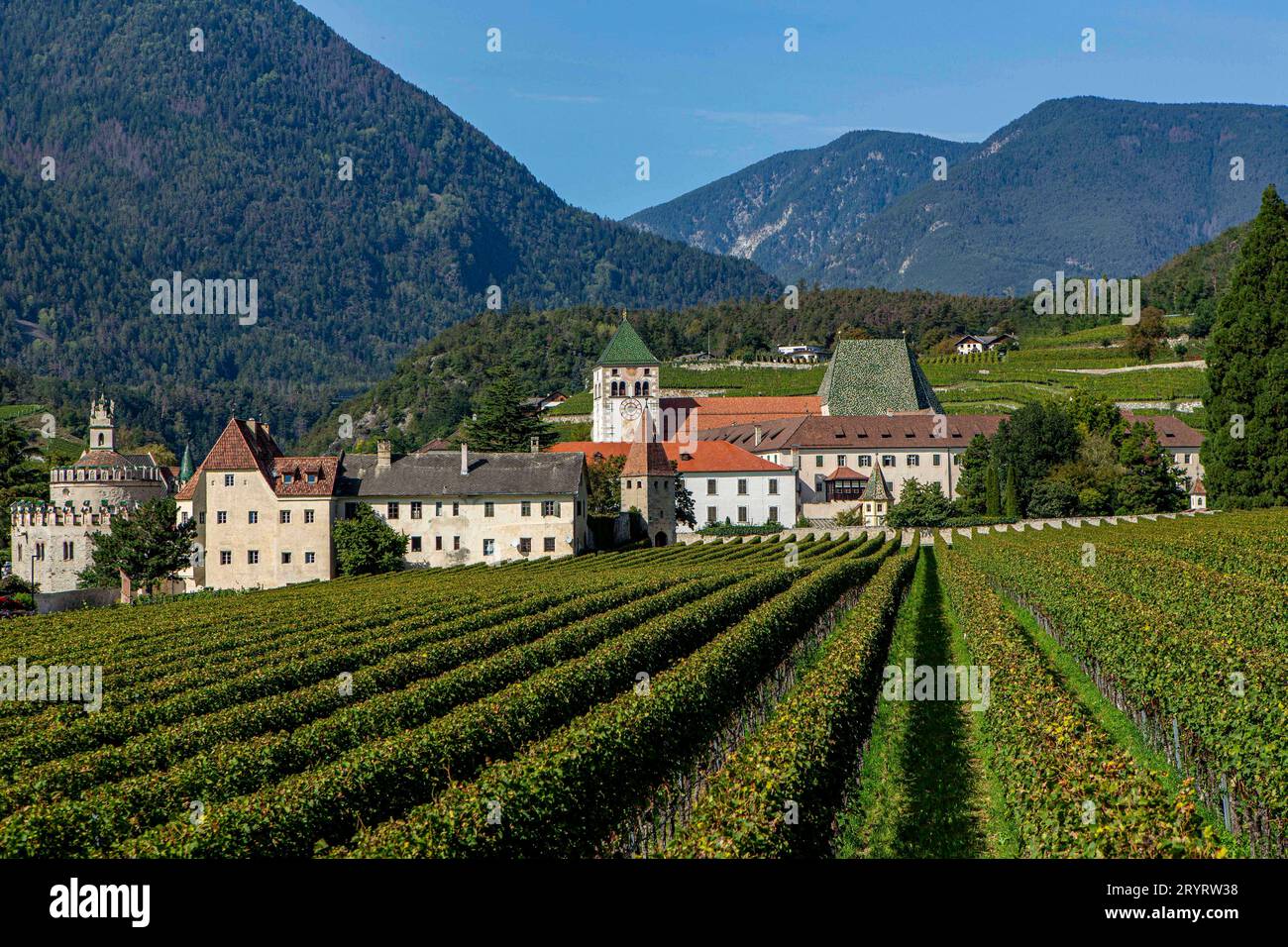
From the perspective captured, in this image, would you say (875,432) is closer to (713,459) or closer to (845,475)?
(845,475)

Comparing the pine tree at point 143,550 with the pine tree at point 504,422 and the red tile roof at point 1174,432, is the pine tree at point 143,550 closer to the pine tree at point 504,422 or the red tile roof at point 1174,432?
the pine tree at point 504,422

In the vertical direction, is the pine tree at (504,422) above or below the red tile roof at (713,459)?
above

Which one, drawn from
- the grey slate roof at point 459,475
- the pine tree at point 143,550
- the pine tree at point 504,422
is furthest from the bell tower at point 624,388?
the pine tree at point 143,550

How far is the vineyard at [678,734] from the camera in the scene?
51.6 ft

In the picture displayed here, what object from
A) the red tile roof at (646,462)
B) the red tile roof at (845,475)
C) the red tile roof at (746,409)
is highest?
the red tile roof at (746,409)

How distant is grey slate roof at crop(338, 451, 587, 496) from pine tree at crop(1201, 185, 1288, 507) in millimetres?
41210

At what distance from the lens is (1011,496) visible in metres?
102

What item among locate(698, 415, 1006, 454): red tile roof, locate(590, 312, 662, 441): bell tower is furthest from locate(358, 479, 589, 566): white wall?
locate(590, 312, 662, 441): bell tower

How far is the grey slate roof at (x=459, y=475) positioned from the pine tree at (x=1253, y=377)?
41.2 m

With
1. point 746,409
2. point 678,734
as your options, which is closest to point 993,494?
point 746,409

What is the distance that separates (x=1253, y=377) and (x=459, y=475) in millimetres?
50901

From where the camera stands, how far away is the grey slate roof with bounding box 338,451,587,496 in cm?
8431

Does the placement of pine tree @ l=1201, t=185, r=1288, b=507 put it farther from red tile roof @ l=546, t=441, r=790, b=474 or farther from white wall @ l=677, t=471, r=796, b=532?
red tile roof @ l=546, t=441, r=790, b=474
